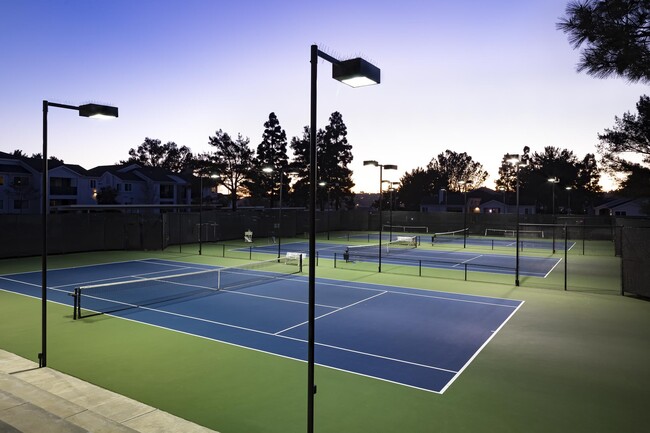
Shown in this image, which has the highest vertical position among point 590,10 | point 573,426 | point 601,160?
point 590,10

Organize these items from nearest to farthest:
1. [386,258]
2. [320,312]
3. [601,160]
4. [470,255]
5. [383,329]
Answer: [383,329] < [320,312] < [601,160] < [386,258] < [470,255]

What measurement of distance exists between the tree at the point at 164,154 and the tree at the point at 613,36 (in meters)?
99.6

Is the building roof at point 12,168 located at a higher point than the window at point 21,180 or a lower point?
higher

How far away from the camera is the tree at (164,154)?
104m

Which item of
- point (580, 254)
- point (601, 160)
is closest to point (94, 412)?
point (601, 160)

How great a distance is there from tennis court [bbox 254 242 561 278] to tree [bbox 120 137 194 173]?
70.8 meters

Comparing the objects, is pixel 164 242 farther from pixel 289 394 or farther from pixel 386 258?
pixel 289 394

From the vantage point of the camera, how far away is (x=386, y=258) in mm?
31094

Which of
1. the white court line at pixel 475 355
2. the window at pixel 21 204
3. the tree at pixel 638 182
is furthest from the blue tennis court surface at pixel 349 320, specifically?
the window at pixel 21 204

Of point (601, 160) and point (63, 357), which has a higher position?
point (601, 160)

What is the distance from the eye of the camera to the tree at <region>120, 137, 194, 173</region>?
340 ft

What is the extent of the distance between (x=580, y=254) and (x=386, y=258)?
16954 millimetres

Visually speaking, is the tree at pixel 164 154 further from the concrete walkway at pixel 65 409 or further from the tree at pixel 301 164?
the concrete walkway at pixel 65 409

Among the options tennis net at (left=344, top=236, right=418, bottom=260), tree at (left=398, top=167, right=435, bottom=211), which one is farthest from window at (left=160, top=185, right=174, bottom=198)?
tree at (left=398, top=167, right=435, bottom=211)
